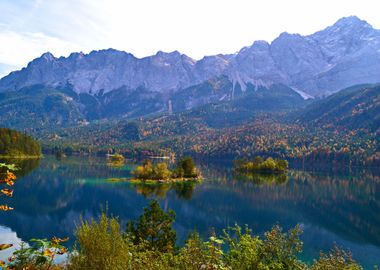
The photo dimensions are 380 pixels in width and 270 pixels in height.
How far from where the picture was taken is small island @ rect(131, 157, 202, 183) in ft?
366

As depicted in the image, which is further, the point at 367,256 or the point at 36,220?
the point at 36,220

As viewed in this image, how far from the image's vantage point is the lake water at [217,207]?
173 ft

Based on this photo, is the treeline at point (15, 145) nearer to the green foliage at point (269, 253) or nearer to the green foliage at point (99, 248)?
the green foliage at point (99, 248)

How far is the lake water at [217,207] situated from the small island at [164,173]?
27.9 feet

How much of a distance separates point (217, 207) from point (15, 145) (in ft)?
401

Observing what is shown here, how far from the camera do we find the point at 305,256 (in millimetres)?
42219

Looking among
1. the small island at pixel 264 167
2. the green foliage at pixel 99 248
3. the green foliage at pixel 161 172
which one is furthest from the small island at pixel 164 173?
the green foliage at pixel 99 248

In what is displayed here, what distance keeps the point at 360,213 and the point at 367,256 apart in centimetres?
3219

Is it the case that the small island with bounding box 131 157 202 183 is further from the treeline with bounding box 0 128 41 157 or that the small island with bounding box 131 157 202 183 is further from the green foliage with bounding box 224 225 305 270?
the green foliage with bounding box 224 225 305 270

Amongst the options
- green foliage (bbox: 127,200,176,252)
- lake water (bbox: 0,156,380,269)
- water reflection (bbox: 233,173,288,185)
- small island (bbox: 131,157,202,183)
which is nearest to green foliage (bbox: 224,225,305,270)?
green foliage (bbox: 127,200,176,252)

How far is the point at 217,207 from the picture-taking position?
7569 centimetres

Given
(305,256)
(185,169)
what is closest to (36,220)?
(305,256)

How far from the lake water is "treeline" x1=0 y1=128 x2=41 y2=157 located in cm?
5022

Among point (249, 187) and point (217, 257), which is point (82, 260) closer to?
point (217, 257)
